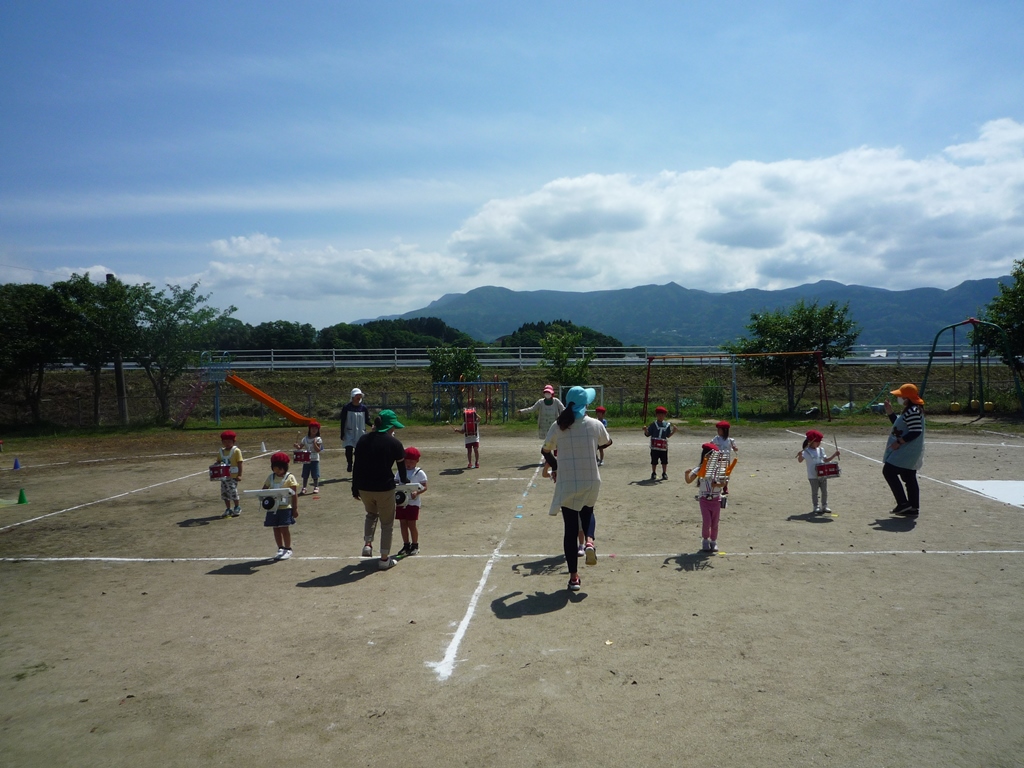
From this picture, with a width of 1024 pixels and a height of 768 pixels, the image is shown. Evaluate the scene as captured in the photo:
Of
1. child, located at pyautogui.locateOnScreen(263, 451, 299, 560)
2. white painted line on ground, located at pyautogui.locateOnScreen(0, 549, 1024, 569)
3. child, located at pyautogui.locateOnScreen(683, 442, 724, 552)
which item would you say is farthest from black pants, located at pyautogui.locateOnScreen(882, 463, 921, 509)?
child, located at pyautogui.locateOnScreen(263, 451, 299, 560)

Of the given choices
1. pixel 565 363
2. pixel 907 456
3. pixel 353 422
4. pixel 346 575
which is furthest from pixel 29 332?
pixel 907 456

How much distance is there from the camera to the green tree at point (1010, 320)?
2894 centimetres

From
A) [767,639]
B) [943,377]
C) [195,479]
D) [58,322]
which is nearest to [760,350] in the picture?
[943,377]

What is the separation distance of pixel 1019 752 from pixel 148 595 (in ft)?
27.3

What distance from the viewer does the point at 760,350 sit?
33.3 meters

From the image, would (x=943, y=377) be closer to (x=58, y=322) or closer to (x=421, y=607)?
(x=421, y=607)

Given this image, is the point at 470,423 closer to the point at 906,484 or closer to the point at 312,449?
the point at 312,449

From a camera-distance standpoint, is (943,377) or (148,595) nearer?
(148,595)

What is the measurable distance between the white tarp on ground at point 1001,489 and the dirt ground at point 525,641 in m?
0.32

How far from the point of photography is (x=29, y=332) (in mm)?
32750

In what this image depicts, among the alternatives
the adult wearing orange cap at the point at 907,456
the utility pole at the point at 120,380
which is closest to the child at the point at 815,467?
the adult wearing orange cap at the point at 907,456

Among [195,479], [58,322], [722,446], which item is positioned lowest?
[195,479]

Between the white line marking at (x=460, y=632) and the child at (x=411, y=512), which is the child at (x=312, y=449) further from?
the white line marking at (x=460, y=632)

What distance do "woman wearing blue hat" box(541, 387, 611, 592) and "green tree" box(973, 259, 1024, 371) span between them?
2787 cm
